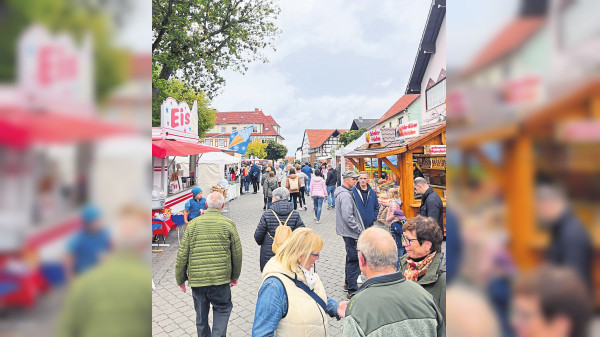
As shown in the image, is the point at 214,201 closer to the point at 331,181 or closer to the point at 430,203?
the point at 430,203

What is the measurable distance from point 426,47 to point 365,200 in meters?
9.27

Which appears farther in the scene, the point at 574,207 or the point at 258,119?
the point at 258,119

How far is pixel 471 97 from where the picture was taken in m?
0.51

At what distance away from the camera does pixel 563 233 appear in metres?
0.40

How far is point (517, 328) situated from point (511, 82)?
0.35m

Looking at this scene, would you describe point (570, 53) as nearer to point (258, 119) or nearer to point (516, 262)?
point (516, 262)

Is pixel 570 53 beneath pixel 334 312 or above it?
above

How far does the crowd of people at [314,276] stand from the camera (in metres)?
1.87

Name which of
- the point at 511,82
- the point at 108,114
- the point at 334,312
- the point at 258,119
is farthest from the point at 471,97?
the point at 258,119

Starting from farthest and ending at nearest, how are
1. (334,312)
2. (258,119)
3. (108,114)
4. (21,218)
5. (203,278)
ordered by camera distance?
(258,119) → (203,278) → (334,312) → (108,114) → (21,218)

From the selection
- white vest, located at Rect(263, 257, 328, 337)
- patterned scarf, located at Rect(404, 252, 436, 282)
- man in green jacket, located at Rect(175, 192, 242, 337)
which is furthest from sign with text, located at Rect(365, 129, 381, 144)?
white vest, located at Rect(263, 257, 328, 337)

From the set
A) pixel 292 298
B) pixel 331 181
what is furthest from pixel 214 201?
pixel 331 181

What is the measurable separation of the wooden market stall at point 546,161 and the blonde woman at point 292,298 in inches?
83.9

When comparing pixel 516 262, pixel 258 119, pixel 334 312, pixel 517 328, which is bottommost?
pixel 334 312
